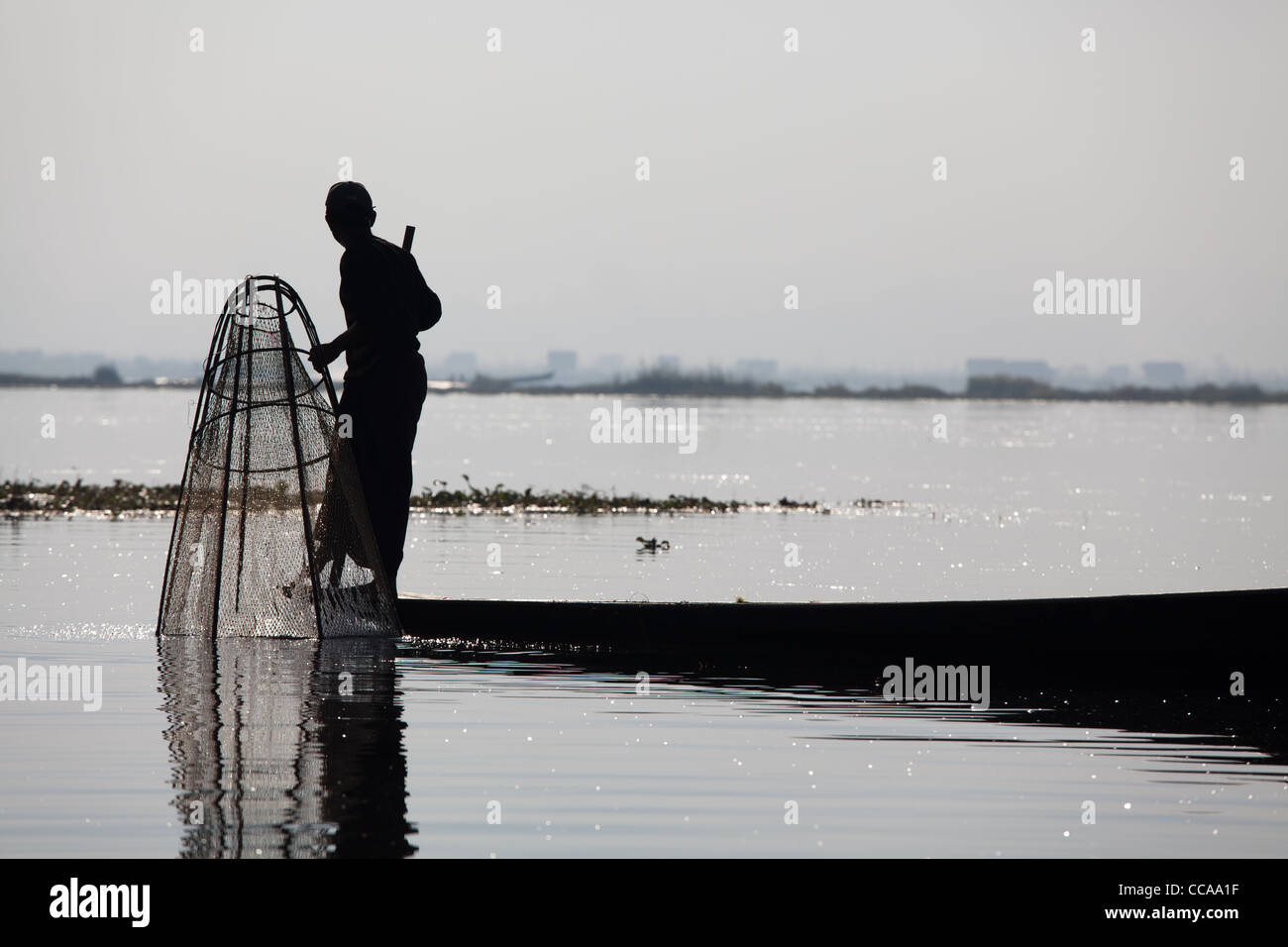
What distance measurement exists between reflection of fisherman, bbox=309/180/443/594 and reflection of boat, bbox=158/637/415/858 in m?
1.09

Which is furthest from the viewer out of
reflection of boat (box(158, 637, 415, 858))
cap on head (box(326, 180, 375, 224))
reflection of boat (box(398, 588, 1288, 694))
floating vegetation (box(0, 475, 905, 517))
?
floating vegetation (box(0, 475, 905, 517))

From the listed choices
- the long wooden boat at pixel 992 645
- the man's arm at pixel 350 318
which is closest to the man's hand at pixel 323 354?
the man's arm at pixel 350 318

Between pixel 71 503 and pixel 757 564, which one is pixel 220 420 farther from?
pixel 71 503

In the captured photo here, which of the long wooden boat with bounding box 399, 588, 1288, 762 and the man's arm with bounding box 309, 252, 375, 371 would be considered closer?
the long wooden boat with bounding box 399, 588, 1288, 762

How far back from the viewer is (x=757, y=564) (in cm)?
2109

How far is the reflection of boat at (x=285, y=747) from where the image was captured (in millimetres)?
6777

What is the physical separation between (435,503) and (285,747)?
2437 centimetres

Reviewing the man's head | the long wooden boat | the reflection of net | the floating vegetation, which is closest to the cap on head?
the man's head

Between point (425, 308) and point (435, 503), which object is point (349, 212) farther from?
point (435, 503)

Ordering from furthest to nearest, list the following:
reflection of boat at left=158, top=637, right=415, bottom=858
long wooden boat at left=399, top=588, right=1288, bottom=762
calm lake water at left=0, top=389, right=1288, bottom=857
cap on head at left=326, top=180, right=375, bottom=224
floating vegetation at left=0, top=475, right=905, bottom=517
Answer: floating vegetation at left=0, top=475, right=905, bottom=517 → cap on head at left=326, top=180, right=375, bottom=224 → long wooden boat at left=399, top=588, right=1288, bottom=762 → calm lake water at left=0, top=389, right=1288, bottom=857 → reflection of boat at left=158, top=637, right=415, bottom=858

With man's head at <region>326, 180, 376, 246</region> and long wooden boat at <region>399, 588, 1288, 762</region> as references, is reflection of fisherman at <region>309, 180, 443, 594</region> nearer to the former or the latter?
man's head at <region>326, 180, 376, 246</region>

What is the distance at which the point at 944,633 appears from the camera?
10875 millimetres

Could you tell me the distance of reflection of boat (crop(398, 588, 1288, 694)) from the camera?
412 inches
